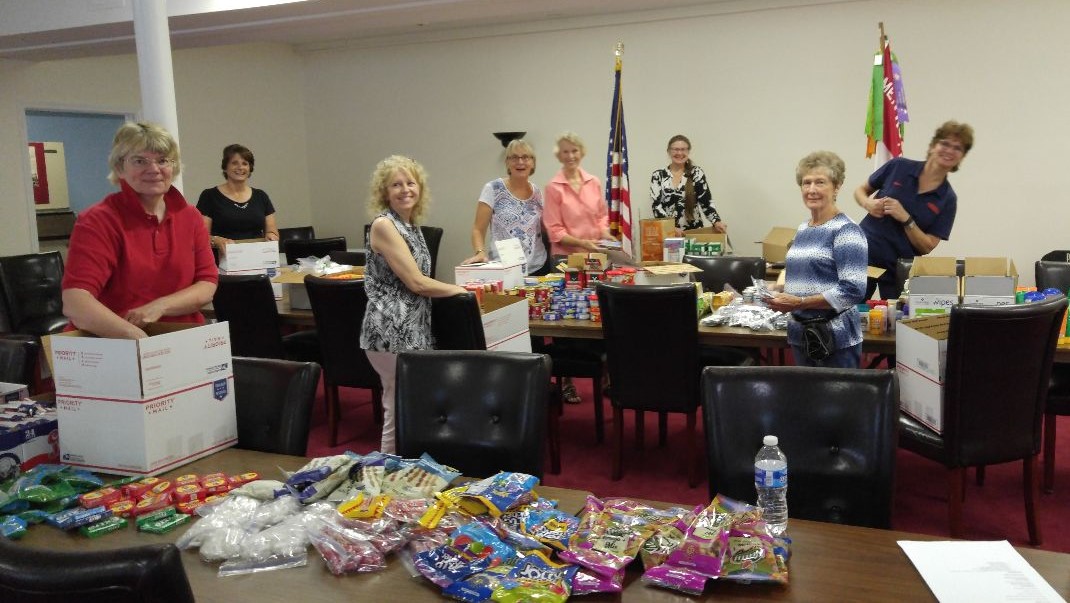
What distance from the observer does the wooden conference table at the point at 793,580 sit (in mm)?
1455

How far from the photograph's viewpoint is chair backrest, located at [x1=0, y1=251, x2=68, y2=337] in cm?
568

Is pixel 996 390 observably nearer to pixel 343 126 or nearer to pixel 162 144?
pixel 162 144

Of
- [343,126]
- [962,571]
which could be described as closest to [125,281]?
[962,571]

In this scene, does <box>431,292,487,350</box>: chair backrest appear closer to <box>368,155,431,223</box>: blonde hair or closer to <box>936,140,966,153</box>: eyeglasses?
<box>368,155,431,223</box>: blonde hair

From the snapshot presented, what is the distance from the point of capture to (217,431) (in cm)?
233

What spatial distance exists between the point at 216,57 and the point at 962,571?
26.9 ft

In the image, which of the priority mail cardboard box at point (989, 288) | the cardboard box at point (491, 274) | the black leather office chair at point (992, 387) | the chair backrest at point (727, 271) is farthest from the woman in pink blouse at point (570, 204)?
the black leather office chair at point (992, 387)

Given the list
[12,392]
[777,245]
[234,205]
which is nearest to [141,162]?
[12,392]

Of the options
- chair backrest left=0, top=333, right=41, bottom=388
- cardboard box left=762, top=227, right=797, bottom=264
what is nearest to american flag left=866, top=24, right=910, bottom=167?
cardboard box left=762, top=227, right=797, bottom=264

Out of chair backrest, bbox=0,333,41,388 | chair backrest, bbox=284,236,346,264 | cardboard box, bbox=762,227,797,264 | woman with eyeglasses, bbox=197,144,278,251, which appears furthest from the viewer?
chair backrest, bbox=284,236,346,264

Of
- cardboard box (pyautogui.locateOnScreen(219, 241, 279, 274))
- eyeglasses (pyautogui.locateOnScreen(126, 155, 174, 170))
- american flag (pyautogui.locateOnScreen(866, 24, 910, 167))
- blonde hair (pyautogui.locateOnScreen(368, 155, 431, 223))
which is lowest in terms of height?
cardboard box (pyautogui.locateOnScreen(219, 241, 279, 274))

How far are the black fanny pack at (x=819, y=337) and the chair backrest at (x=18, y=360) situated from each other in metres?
2.72

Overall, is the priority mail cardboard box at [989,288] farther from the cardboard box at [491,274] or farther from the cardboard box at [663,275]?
the cardboard box at [491,274]

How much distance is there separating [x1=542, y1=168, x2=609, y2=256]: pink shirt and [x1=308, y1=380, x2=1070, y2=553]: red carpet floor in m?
1.03
